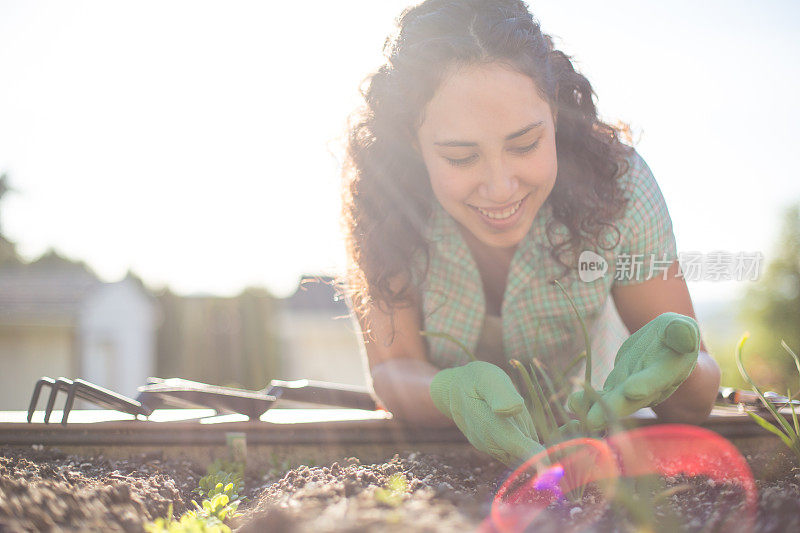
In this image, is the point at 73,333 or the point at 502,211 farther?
the point at 73,333

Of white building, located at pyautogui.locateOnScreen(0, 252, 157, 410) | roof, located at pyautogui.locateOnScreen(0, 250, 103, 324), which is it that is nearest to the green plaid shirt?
white building, located at pyautogui.locateOnScreen(0, 252, 157, 410)

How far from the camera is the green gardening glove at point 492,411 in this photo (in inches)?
38.7

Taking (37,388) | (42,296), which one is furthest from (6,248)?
(37,388)

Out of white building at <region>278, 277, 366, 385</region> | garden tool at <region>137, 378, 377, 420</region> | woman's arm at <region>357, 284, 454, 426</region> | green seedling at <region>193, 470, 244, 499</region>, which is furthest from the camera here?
white building at <region>278, 277, 366, 385</region>

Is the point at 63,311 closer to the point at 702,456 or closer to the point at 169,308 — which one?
the point at 169,308

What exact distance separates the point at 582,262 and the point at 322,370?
41.7 ft

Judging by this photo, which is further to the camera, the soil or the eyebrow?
the eyebrow

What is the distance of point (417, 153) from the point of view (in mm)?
1761

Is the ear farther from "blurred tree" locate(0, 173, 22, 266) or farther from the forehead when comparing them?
"blurred tree" locate(0, 173, 22, 266)

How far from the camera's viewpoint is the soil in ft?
2.21

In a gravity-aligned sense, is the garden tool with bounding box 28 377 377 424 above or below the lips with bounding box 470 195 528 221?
below

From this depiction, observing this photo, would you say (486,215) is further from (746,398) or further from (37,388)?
(37,388)

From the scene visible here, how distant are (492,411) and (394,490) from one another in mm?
217

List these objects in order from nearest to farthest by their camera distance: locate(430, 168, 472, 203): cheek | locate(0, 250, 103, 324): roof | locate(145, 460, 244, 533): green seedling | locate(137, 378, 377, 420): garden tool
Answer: locate(145, 460, 244, 533): green seedling, locate(430, 168, 472, 203): cheek, locate(137, 378, 377, 420): garden tool, locate(0, 250, 103, 324): roof
